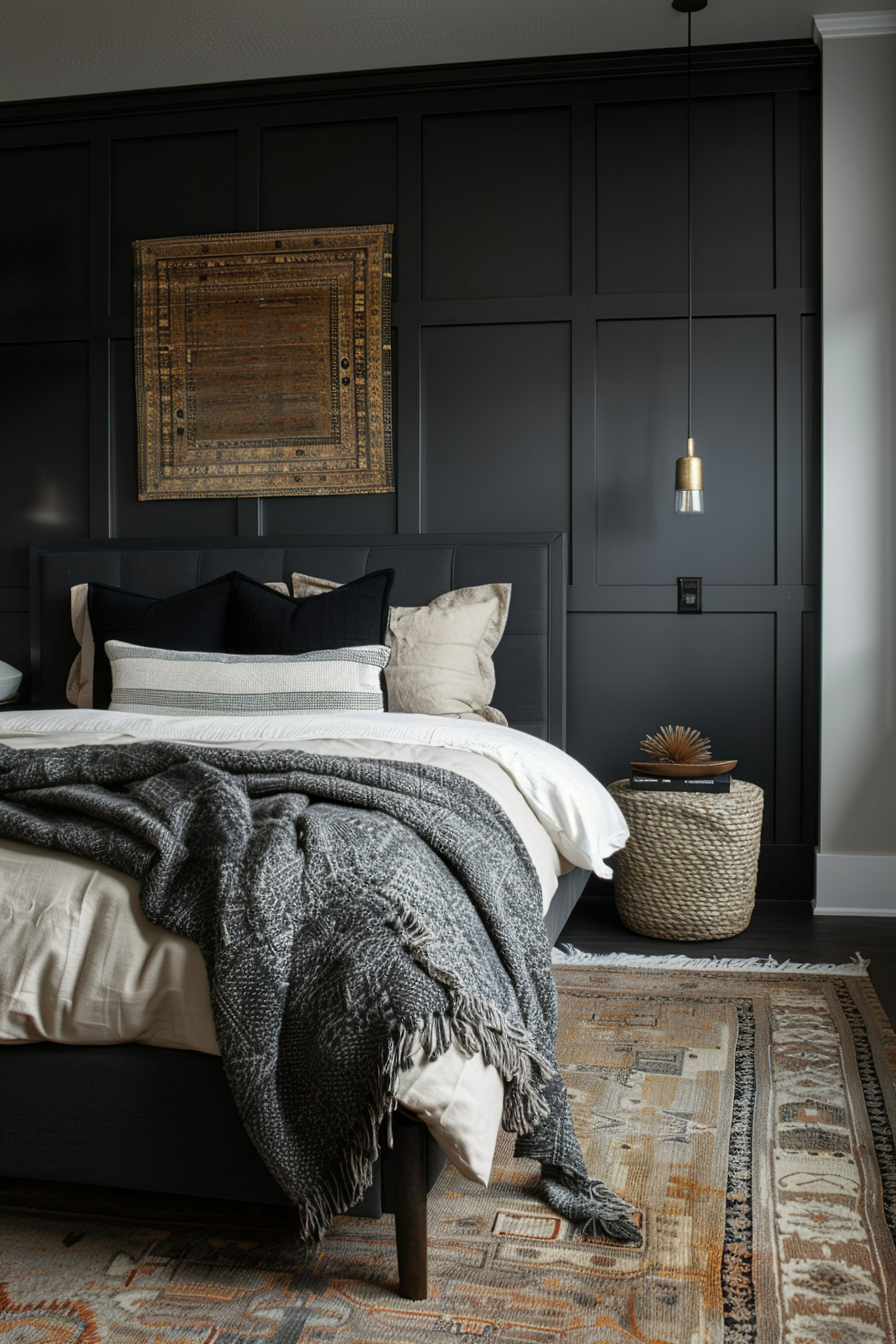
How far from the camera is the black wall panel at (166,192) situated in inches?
159

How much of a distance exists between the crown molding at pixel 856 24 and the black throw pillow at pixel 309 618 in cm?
232

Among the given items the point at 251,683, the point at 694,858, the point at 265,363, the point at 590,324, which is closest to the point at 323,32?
the point at 265,363

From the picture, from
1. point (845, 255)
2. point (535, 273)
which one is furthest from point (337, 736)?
point (845, 255)

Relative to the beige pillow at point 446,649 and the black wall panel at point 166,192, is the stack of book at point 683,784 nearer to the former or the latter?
the beige pillow at point 446,649

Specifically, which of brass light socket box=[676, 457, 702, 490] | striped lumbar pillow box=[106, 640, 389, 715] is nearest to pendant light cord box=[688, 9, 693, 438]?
brass light socket box=[676, 457, 702, 490]

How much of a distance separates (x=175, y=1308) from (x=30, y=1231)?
1.12 ft

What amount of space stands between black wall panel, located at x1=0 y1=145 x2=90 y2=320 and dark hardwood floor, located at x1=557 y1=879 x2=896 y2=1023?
2976 millimetres

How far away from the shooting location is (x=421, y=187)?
3910mm

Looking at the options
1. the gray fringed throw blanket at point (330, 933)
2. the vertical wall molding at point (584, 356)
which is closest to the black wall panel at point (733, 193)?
the vertical wall molding at point (584, 356)

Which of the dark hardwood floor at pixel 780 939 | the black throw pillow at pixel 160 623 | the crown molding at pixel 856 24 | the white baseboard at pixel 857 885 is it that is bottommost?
the dark hardwood floor at pixel 780 939

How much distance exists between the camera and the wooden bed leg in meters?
1.42

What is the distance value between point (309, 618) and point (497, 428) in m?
1.07

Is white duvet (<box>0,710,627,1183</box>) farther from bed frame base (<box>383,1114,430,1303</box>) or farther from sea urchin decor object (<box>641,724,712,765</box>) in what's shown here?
sea urchin decor object (<box>641,724,712,765</box>)

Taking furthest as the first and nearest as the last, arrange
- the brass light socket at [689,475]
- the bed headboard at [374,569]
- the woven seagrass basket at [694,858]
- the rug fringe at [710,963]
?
1. the bed headboard at [374,569]
2. the brass light socket at [689,475]
3. the woven seagrass basket at [694,858]
4. the rug fringe at [710,963]
